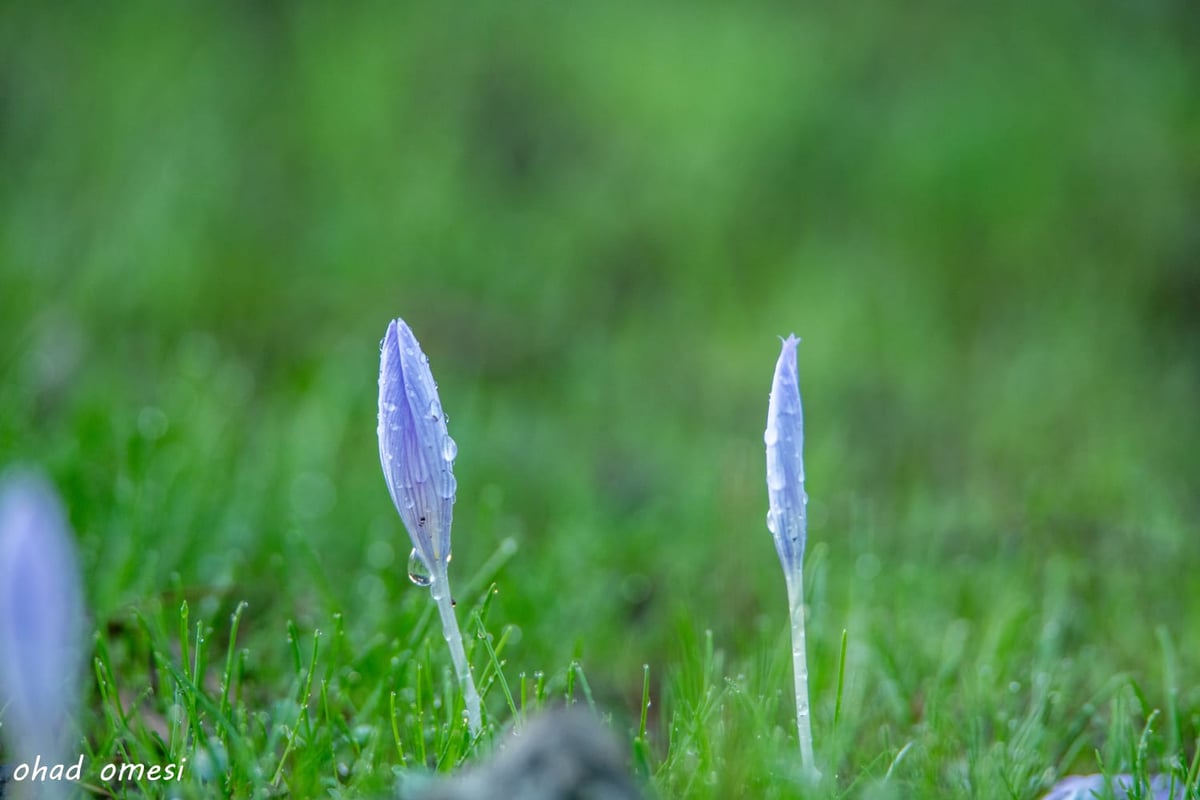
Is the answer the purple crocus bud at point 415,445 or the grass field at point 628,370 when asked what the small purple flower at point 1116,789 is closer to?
the grass field at point 628,370

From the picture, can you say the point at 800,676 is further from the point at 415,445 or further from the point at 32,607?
the point at 32,607

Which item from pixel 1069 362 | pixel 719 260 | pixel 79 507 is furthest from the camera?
pixel 719 260

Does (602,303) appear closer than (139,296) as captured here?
No

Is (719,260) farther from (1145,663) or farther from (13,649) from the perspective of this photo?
(13,649)

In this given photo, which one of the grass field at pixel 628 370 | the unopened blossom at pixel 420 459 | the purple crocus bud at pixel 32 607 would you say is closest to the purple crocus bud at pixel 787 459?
the grass field at pixel 628 370

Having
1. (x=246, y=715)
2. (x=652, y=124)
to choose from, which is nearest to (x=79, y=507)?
(x=246, y=715)

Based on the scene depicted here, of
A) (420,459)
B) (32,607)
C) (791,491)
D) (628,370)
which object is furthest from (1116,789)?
(628,370)
